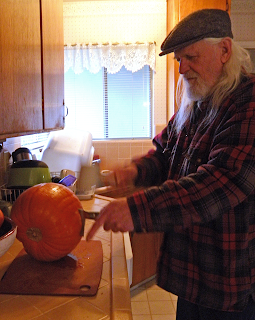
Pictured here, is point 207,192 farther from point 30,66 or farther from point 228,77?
point 30,66

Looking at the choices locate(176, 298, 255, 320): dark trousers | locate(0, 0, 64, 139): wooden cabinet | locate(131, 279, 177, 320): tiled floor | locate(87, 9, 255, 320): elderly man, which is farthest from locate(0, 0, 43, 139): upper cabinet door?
locate(131, 279, 177, 320): tiled floor

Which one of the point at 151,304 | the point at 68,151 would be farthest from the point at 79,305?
the point at 151,304

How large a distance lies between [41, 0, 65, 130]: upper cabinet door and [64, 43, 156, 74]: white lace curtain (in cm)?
143

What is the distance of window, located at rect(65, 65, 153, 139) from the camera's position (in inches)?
134

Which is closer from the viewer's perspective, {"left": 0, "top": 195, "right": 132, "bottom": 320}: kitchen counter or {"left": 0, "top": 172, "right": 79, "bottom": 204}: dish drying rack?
{"left": 0, "top": 195, "right": 132, "bottom": 320}: kitchen counter

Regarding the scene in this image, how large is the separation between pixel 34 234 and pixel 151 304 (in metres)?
1.78

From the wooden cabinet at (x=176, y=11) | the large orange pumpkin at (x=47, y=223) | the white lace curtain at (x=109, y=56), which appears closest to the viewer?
the large orange pumpkin at (x=47, y=223)

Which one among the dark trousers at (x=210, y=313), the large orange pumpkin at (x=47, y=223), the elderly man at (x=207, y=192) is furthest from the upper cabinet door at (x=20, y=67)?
the dark trousers at (x=210, y=313)

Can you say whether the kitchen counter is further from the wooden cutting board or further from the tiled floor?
the tiled floor

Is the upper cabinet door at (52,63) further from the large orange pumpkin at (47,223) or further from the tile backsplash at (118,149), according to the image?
the tile backsplash at (118,149)

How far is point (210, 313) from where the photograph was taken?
1.05m

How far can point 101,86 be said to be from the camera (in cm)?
342

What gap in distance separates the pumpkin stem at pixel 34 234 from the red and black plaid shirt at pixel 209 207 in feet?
1.19

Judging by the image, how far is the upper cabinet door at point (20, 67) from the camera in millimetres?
1054
